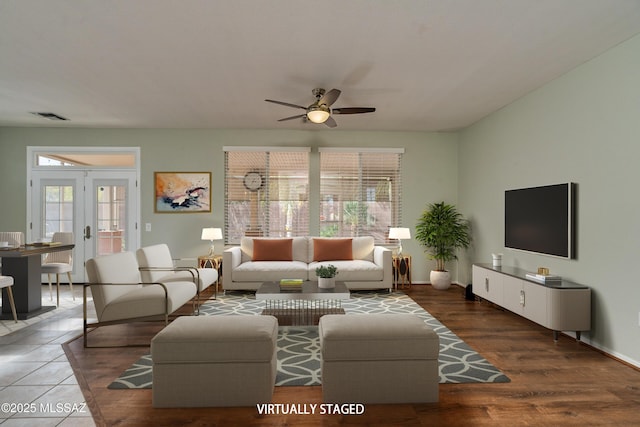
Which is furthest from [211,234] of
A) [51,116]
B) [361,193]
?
[51,116]

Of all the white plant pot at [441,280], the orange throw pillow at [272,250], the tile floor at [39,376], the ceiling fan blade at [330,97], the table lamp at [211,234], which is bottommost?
the tile floor at [39,376]

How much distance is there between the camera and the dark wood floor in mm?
2113

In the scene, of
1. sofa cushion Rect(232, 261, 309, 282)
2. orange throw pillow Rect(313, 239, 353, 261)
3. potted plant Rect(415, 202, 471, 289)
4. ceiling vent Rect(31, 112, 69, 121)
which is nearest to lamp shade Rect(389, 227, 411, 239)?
potted plant Rect(415, 202, 471, 289)

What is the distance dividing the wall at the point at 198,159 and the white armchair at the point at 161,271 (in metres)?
1.58

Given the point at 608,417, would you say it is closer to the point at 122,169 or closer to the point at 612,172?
the point at 612,172

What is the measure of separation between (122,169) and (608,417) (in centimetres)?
701

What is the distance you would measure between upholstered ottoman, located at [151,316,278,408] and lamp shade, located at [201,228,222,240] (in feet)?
11.9

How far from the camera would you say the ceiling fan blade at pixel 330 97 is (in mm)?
3686

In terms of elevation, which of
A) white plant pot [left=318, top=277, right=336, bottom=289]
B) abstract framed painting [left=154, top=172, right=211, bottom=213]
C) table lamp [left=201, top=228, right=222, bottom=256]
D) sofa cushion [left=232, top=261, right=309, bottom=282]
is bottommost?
sofa cushion [left=232, top=261, right=309, bottom=282]

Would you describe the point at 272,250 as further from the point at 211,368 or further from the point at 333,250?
the point at 211,368

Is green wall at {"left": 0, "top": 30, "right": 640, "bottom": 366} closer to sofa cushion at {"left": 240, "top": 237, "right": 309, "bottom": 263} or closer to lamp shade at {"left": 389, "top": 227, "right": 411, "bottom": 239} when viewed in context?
lamp shade at {"left": 389, "top": 227, "right": 411, "bottom": 239}

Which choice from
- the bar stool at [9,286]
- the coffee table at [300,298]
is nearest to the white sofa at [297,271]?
the coffee table at [300,298]

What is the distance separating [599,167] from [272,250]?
4.40m

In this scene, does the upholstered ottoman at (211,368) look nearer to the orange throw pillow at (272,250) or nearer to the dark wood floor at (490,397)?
the dark wood floor at (490,397)
